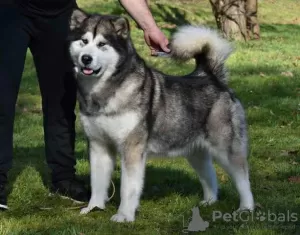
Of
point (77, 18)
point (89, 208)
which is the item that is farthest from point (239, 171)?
point (77, 18)

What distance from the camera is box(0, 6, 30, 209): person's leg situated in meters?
4.70

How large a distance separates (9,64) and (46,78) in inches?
18.7

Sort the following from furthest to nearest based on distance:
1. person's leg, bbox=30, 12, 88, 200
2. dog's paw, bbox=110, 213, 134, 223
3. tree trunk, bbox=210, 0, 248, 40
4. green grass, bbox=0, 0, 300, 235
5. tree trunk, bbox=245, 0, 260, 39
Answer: tree trunk, bbox=245, 0, 260, 39
tree trunk, bbox=210, 0, 248, 40
person's leg, bbox=30, 12, 88, 200
dog's paw, bbox=110, 213, 134, 223
green grass, bbox=0, 0, 300, 235

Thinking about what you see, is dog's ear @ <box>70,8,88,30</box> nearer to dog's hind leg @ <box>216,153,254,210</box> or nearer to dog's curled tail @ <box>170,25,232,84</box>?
dog's curled tail @ <box>170,25,232,84</box>

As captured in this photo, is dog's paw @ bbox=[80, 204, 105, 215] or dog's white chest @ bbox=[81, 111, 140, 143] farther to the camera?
dog's paw @ bbox=[80, 204, 105, 215]

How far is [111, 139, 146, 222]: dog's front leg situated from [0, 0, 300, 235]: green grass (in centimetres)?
10

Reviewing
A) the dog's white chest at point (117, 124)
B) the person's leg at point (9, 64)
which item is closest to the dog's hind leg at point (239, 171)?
the dog's white chest at point (117, 124)

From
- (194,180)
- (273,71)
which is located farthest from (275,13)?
(194,180)

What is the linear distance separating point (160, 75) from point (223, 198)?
120 cm

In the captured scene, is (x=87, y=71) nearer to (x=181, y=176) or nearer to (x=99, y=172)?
(x=99, y=172)

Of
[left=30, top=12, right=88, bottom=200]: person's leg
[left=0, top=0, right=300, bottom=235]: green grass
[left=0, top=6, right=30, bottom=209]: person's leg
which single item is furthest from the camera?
[left=30, top=12, right=88, bottom=200]: person's leg

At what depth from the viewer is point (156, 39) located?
15.6ft

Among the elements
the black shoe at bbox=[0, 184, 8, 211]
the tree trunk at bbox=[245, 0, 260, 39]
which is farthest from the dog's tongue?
the tree trunk at bbox=[245, 0, 260, 39]

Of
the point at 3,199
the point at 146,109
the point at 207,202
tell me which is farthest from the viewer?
the point at 207,202
